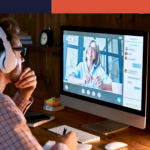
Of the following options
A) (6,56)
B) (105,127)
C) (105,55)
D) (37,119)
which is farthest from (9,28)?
(105,127)

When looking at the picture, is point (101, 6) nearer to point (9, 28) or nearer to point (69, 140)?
point (9, 28)

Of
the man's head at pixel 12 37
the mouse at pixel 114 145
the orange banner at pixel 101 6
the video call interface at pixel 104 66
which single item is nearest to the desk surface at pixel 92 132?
the mouse at pixel 114 145

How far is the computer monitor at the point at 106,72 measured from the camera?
1.37 meters

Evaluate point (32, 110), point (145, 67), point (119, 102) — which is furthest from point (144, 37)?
point (32, 110)

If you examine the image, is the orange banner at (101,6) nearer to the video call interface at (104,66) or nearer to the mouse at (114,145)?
the video call interface at (104,66)

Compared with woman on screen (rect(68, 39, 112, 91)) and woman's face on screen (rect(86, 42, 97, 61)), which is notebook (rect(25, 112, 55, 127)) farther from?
woman's face on screen (rect(86, 42, 97, 61))

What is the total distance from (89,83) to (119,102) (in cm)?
22

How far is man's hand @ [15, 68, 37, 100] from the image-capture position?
5.11 feet

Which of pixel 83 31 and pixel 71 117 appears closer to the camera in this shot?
pixel 83 31

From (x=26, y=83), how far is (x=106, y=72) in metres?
0.45

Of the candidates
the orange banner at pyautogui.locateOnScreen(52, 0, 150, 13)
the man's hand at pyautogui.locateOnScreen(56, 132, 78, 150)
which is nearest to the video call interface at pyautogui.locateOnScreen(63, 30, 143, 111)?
the man's hand at pyautogui.locateOnScreen(56, 132, 78, 150)

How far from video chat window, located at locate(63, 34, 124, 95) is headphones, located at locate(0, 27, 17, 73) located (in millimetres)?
512

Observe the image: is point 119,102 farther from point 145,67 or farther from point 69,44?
point 69,44

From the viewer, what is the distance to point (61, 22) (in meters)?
2.31
